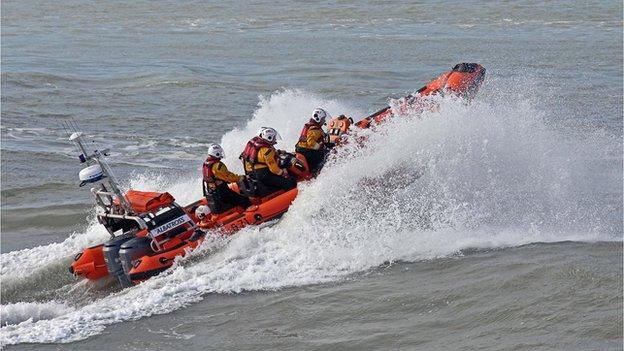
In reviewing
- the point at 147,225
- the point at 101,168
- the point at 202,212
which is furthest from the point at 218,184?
the point at 101,168

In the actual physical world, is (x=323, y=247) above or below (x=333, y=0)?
below

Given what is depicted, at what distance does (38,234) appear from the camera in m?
14.0

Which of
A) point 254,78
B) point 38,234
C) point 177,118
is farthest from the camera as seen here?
point 254,78

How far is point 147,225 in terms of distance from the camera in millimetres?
11898

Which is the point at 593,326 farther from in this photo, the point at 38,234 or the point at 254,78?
the point at 254,78

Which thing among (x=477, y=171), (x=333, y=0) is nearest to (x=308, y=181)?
(x=477, y=171)

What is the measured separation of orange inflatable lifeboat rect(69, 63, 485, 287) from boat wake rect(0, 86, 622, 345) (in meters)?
0.18

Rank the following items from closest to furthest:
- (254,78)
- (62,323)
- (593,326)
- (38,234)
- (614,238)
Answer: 1. (593,326)
2. (62,323)
3. (614,238)
4. (38,234)
5. (254,78)

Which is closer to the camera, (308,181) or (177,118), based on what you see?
(308,181)

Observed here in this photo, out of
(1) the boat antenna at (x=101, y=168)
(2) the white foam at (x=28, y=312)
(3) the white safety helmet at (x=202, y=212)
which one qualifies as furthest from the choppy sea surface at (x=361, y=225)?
(1) the boat antenna at (x=101, y=168)

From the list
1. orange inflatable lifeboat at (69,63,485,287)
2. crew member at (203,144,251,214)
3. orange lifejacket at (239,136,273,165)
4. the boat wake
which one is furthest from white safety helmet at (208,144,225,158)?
the boat wake

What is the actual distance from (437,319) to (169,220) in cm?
421

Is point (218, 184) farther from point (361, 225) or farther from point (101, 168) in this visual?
point (361, 225)

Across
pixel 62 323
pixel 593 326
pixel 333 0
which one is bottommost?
pixel 593 326
